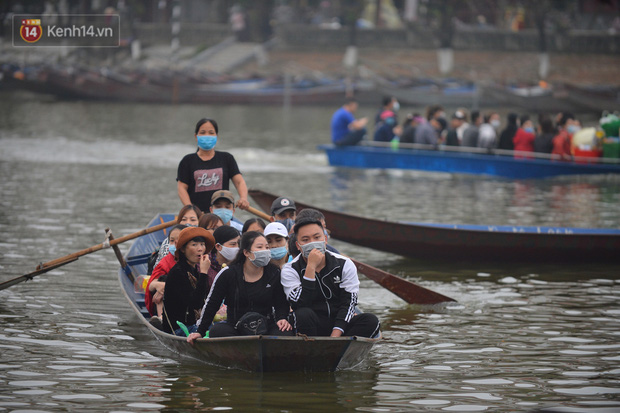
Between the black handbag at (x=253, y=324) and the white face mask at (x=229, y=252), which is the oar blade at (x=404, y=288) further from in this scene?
the black handbag at (x=253, y=324)

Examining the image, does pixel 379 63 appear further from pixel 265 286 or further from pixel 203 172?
pixel 265 286

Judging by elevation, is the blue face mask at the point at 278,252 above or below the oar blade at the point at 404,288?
above


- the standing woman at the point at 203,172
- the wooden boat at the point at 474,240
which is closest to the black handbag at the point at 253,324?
the standing woman at the point at 203,172

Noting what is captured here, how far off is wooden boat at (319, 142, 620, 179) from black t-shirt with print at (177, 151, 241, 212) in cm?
1215

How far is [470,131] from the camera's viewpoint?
2256 centimetres

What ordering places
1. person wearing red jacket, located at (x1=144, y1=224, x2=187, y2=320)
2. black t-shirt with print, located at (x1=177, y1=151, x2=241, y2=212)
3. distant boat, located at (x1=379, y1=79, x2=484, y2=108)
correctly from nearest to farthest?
person wearing red jacket, located at (x1=144, y1=224, x2=187, y2=320) < black t-shirt with print, located at (x1=177, y1=151, x2=241, y2=212) < distant boat, located at (x1=379, y1=79, x2=484, y2=108)

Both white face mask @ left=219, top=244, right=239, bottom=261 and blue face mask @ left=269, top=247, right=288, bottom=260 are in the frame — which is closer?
blue face mask @ left=269, top=247, right=288, bottom=260

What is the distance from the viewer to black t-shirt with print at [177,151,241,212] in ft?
36.2

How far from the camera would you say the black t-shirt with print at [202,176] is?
434 inches

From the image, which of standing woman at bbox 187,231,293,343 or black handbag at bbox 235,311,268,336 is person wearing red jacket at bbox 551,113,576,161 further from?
black handbag at bbox 235,311,268,336

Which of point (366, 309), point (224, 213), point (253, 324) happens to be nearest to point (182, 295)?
point (253, 324)

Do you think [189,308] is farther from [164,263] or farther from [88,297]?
[88,297]

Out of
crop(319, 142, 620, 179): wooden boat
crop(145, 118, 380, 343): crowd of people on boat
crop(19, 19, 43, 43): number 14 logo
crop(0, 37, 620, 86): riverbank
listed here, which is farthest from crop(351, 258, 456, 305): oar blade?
crop(0, 37, 620, 86): riverbank

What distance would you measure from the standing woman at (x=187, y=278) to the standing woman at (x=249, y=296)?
0.58 m
